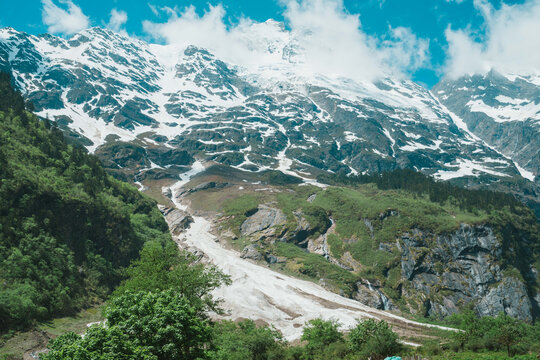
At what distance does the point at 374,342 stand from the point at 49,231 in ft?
189

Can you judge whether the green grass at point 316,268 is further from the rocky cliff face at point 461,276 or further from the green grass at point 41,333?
the green grass at point 41,333

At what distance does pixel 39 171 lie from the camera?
71.9 metres

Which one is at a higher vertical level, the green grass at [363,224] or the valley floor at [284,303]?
the green grass at [363,224]

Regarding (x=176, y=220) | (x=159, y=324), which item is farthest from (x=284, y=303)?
(x=176, y=220)

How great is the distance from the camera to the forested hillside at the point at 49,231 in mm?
49781

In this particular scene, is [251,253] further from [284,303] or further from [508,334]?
[508,334]

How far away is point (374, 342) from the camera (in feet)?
107

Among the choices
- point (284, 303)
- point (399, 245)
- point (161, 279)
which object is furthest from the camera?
point (399, 245)

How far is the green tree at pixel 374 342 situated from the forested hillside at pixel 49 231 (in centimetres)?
4072

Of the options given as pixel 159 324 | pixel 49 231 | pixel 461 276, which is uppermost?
pixel 461 276

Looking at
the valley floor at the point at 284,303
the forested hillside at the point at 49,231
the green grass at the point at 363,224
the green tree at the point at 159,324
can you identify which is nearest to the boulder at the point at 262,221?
the green grass at the point at 363,224

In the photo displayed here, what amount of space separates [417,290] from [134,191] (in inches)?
3958

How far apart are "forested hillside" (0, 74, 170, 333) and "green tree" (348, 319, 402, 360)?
134 feet

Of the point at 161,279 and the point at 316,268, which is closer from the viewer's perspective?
the point at 161,279
